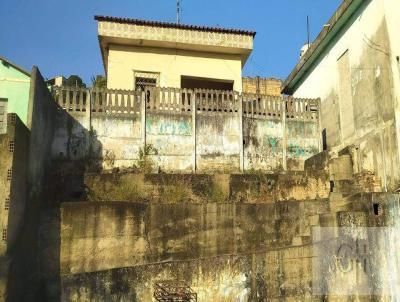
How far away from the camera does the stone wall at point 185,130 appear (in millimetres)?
12875

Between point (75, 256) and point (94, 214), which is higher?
point (94, 214)

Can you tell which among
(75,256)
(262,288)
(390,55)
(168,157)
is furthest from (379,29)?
(75,256)

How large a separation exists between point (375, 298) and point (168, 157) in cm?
642

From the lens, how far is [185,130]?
13.5 meters

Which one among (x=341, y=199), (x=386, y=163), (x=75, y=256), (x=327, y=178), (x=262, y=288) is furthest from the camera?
(x=327, y=178)

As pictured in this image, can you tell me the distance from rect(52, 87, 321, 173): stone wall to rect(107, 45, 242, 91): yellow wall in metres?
3.38

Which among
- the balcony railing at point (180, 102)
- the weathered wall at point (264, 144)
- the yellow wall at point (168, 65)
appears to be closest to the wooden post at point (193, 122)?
the balcony railing at point (180, 102)

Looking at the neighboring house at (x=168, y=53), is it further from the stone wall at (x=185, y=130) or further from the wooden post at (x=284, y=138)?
the wooden post at (x=284, y=138)

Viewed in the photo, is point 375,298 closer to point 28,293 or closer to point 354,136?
point 354,136

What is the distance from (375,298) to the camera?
30.9 ft

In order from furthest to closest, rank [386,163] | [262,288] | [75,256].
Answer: [386,163] < [75,256] < [262,288]

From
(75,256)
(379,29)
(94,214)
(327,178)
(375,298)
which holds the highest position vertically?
(379,29)

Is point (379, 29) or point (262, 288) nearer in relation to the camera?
point (262, 288)

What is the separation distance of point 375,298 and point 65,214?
653cm
